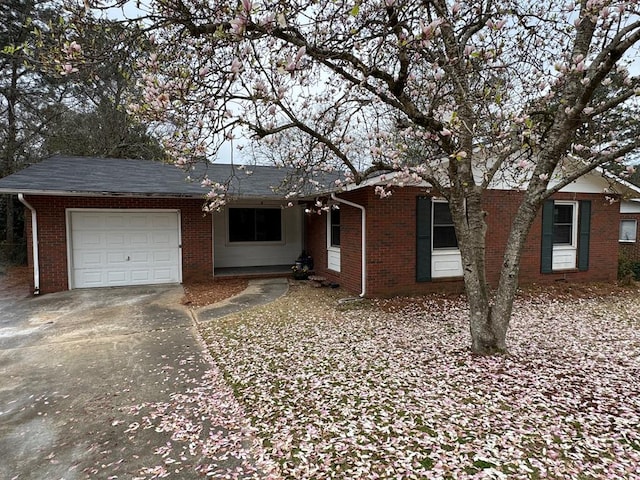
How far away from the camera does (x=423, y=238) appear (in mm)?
8211

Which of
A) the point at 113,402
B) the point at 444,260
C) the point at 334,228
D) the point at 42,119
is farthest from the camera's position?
the point at 42,119

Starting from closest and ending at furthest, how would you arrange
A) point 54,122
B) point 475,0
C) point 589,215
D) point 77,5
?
point 77,5, point 475,0, point 589,215, point 54,122

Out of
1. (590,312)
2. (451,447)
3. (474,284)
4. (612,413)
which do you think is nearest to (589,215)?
(590,312)

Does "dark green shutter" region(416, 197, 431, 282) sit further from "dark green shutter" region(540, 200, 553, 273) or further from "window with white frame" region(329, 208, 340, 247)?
"dark green shutter" region(540, 200, 553, 273)

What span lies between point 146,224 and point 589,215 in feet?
40.4

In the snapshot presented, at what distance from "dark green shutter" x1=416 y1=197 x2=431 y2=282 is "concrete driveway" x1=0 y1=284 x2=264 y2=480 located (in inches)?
202

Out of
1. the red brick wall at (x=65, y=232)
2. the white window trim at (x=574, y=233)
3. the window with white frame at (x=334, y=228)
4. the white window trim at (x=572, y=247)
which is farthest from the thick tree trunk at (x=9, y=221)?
the white window trim at (x=574, y=233)

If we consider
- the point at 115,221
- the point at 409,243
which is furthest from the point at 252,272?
the point at 409,243

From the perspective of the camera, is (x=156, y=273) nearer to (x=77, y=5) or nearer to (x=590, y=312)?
(x=77, y=5)

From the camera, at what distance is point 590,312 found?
287 inches

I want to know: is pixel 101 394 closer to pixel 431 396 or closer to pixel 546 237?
pixel 431 396

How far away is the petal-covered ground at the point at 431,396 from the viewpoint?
2.54 metres

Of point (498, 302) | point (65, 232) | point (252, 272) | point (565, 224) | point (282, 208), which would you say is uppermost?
point (282, 208)

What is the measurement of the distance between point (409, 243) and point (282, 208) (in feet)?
11.2
